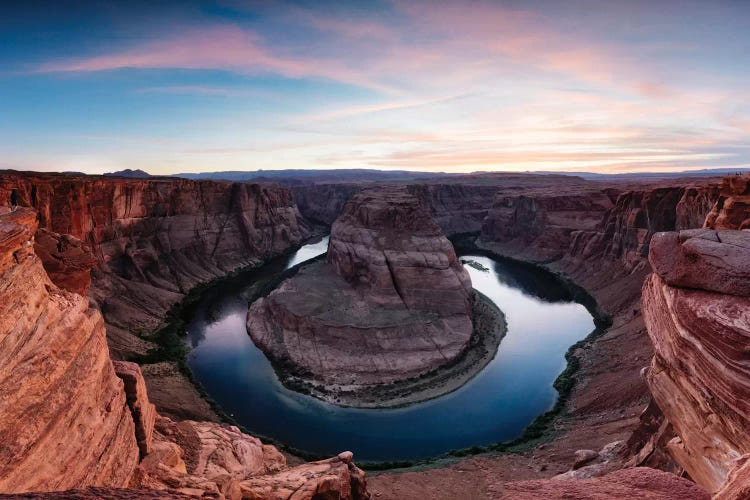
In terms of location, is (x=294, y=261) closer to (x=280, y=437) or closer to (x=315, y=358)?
(x=315, y=358)

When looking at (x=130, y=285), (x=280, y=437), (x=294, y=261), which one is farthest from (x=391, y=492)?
(x=294, y=261)

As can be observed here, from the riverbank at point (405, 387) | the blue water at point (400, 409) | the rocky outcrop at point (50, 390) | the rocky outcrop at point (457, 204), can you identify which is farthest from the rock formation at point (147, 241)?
the rocky outcrop at point (457, 204)

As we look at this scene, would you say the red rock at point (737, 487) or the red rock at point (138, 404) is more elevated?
the red rock at point (737, 487)

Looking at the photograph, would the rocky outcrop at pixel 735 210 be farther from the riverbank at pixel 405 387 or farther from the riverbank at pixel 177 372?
the riverbank at pixel 177 372

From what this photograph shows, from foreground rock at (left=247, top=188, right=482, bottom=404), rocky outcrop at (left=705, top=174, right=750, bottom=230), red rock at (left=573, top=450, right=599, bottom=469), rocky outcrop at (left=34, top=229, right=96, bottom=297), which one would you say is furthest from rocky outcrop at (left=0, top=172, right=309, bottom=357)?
rocky outcrop at (left=705, top=174, right=750, bottom=230)

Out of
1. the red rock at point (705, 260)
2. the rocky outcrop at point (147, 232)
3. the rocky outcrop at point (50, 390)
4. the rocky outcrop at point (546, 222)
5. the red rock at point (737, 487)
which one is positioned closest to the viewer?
the red rock at point (737, 487)

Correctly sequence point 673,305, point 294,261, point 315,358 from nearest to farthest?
point 673,305 < point 315,358 < point 294,261

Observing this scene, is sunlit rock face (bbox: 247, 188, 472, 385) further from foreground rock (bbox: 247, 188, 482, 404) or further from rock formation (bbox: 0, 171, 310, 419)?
rock formation (bbox: 0, 171, 310, 419)

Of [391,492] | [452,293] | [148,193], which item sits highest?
[148,193]
